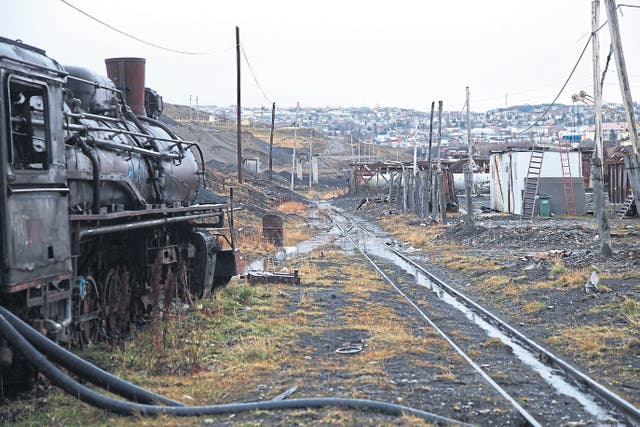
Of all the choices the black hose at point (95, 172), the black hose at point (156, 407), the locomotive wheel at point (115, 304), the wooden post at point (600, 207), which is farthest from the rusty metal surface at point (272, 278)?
the black hose at point (156, 407)

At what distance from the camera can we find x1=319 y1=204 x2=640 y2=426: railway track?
305 inches

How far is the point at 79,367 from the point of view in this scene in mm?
7117

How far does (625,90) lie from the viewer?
1561 cm

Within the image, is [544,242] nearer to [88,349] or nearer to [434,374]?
[434,374]

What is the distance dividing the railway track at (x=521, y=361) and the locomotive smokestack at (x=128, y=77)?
636 centimetres

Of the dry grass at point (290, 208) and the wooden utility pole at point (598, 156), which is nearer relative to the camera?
the wooden utility pole at point (598, 156)

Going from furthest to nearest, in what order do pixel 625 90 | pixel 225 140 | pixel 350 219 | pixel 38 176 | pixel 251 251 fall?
1. pixel 225 140
2. pixel 350 219
3. pixel 251 251
4. pixel 625 90
5. pixel 38 176

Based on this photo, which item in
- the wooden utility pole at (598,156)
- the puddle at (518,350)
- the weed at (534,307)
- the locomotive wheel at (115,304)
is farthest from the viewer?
the wooden utility pole at (598,156)

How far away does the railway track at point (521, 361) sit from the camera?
25.4 ft

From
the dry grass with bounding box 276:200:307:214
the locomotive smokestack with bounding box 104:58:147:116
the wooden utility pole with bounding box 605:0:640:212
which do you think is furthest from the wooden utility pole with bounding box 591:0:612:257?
the dry grass with bounding box 276:200:307:214

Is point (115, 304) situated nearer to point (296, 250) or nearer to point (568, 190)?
point (296, 250)

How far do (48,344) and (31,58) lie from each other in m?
3.05

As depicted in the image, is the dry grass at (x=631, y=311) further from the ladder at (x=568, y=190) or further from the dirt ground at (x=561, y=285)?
the ladder at (x=568, y=190)

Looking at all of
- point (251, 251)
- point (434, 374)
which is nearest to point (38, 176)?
point (434, 374)
